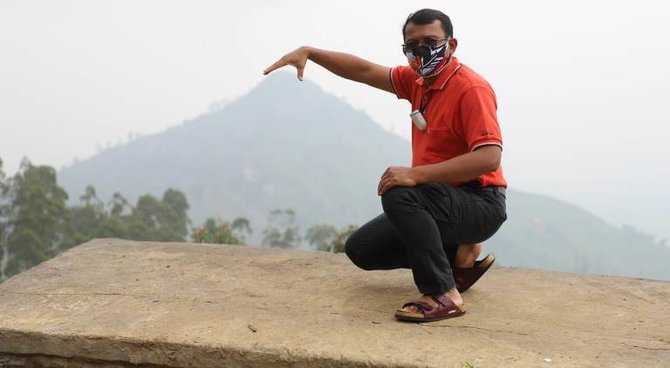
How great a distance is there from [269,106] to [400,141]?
38.5 meters

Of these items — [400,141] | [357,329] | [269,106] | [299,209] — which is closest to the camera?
[357,329]

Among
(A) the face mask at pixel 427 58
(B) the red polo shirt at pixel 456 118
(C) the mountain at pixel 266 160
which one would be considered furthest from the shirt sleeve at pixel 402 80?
(C) the mountain at pixel 266 160

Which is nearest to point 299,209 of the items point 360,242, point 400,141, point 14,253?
point 400,141

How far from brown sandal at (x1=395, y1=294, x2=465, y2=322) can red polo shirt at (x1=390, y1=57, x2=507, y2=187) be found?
0.52 m

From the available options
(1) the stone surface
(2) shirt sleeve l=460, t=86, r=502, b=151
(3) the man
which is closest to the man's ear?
(3) the man

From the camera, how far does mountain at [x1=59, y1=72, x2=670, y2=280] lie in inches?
3757

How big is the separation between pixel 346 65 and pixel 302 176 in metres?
119

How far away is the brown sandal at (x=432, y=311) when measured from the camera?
2561 millimetres

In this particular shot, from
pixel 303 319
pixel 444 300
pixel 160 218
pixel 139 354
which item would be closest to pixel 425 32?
pixel 444 300

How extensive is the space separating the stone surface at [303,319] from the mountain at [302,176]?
226ft

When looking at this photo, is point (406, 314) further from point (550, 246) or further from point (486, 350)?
point (550, 246)

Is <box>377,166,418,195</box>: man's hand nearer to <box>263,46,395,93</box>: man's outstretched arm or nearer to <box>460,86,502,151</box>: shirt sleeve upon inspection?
<box>460,86,502,151</box>: shirt sleeve

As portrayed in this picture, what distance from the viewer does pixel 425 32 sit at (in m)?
2.66

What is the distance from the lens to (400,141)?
154 metres
